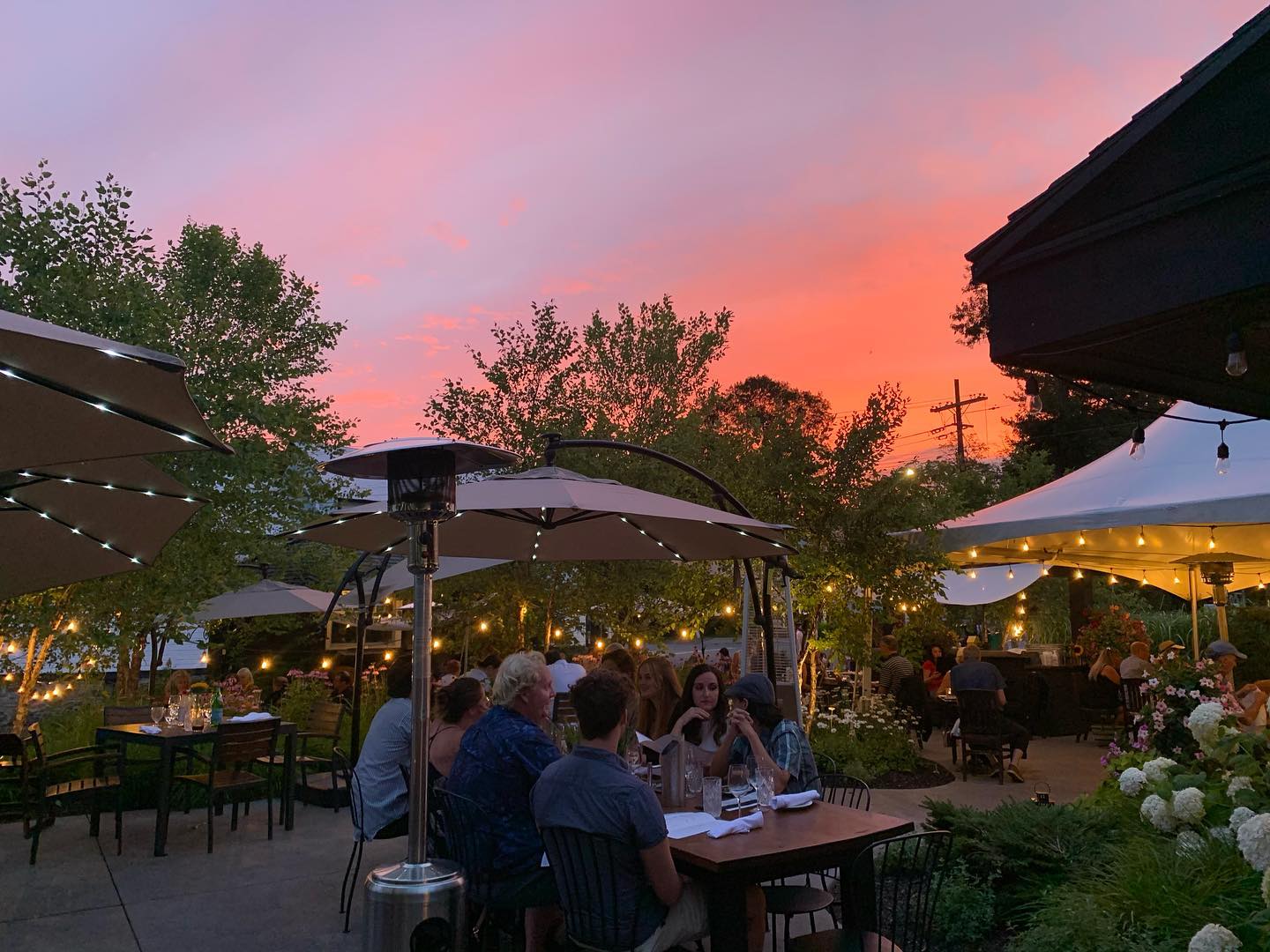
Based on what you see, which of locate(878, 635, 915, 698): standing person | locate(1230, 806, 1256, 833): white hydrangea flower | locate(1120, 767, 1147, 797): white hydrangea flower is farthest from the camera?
locate(878, 635, 915, 698): standing person

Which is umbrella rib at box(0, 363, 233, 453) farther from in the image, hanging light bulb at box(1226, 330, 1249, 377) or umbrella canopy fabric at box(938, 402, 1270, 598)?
umbrella canopy fabric at box(938, 402, 1270, 598)

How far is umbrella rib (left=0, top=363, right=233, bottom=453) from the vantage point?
2.57 metres

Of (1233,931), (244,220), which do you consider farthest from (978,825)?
(244,220)

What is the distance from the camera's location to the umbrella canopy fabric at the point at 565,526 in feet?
17.4

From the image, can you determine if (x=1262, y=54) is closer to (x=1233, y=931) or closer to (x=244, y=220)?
(x=1233, y=931)

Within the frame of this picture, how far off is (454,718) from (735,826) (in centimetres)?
204

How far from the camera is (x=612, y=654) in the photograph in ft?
28.1

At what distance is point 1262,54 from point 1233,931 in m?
2.94

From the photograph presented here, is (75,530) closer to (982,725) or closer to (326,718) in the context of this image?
(326,718)

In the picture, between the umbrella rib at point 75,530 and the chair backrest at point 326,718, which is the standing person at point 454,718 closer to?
the umbrella rib at point 75,530

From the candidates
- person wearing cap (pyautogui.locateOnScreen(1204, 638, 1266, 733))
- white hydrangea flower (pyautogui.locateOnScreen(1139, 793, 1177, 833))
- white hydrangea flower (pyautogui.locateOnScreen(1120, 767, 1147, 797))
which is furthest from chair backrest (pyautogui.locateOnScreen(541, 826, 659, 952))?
person wearing cap (pyautogui.locateOnScreen(1204, 638, 1266, 733))

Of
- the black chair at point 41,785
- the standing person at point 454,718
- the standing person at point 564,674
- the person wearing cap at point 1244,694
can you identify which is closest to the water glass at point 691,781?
the standing person at point 454,718

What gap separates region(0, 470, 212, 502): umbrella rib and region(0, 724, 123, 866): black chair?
356 centimetres

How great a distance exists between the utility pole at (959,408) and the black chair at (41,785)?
33769mm
